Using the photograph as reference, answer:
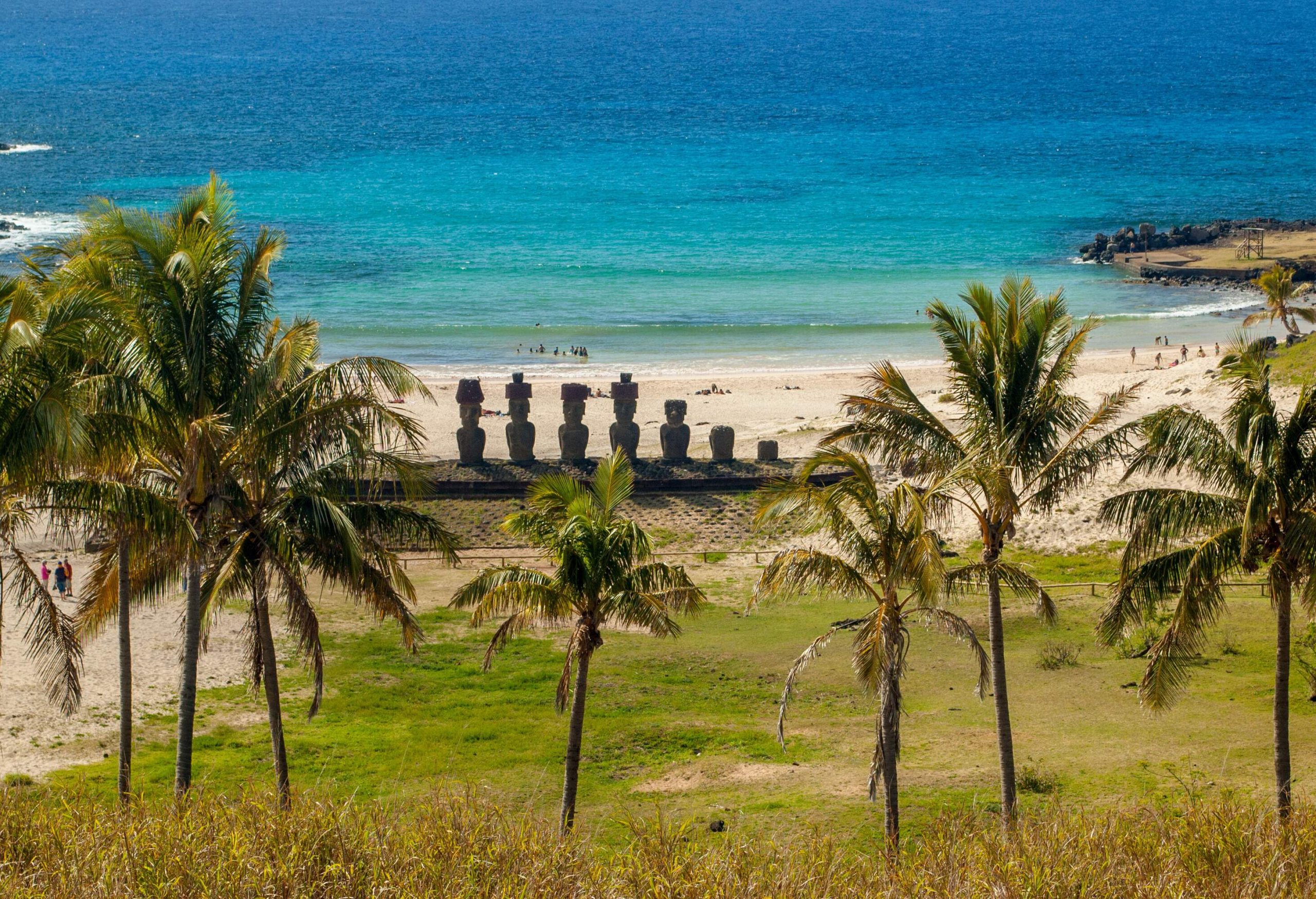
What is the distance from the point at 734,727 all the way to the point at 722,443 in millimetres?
16931

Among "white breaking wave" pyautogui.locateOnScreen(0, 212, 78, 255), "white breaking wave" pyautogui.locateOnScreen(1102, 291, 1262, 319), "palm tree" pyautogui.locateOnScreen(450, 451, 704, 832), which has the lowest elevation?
"palm tree" pyautogui.locateOnScreen(450, 451, 704, 832)

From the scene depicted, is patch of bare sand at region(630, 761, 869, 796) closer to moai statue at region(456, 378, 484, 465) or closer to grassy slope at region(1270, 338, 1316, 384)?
moai statue at region(456, 378, 484, 465)

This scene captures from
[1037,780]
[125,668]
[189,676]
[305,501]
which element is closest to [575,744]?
[305,501]

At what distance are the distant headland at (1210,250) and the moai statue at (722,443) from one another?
139 feet

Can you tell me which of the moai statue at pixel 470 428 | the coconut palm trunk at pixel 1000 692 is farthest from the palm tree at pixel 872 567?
the moai statue at pixel 470 428

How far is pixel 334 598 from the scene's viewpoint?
30.0 metres

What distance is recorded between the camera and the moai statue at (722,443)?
38844 mm

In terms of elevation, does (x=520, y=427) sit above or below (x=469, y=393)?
below

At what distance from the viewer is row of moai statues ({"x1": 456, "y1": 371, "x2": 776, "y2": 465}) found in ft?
127

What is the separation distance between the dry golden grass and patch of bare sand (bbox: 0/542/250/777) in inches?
356

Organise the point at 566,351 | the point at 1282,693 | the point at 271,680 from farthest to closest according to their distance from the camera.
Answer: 1. the point at 566,351
2. the point at 271,680
3. the point at 1282,693

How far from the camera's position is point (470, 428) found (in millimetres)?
38719

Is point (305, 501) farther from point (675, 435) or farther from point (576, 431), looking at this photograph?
point (675, 435)

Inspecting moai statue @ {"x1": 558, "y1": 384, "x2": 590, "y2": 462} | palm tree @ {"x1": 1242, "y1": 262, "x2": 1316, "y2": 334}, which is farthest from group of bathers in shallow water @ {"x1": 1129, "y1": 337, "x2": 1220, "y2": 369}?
moai statue @ {"x1": 558, "y1": 384, "x2": 590, "y2": 462}
